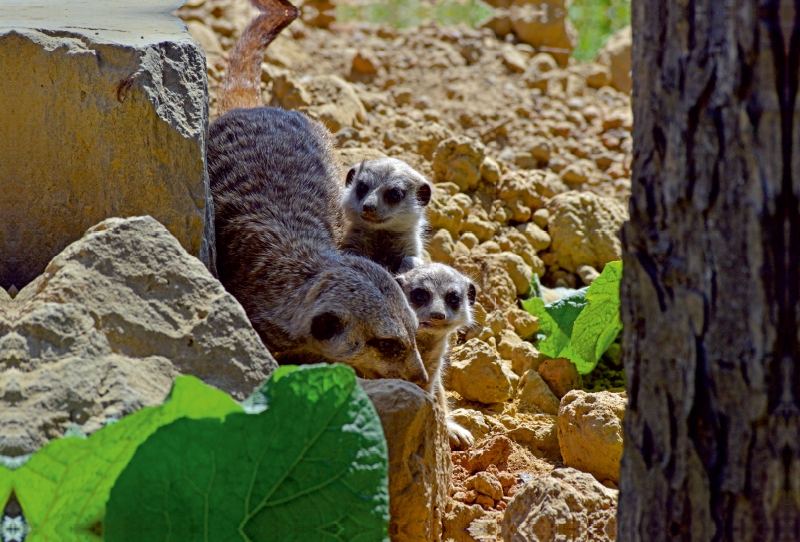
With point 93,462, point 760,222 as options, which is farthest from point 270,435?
point 760,222

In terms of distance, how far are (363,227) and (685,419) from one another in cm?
333

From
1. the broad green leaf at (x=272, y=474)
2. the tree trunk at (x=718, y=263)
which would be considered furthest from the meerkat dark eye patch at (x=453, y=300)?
the tree trunk at (x=718, y=263)

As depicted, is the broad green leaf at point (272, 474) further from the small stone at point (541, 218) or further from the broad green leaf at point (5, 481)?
the small stone at point (541, 218)

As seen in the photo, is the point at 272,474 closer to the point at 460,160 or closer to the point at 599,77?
the point at 460,160

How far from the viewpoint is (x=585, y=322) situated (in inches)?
150

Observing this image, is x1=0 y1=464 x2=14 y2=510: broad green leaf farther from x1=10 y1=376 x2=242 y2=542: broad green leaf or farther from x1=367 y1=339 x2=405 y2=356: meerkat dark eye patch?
x1=367 y1=339 x2=405 y2=356: meerkat dark eye patch

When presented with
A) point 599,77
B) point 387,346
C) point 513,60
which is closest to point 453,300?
point 387,346

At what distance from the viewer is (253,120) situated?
4.40 metres

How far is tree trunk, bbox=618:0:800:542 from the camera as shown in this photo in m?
1.48

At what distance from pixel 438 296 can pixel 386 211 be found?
0.86 meters

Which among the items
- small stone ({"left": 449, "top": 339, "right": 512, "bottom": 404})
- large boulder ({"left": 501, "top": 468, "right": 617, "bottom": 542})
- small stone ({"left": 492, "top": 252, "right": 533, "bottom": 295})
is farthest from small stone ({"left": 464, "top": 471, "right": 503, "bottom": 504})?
small stone ({"left": 492, "top": 252, "right": 533, "bottom": 295})

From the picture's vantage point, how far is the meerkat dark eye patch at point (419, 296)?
3.94 metres

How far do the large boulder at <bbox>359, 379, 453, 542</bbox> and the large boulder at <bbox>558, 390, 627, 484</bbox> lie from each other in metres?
0.71

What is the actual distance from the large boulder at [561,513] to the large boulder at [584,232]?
2695 mm
